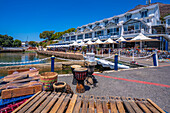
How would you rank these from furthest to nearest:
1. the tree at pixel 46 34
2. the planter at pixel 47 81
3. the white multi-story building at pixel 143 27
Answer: the tree at pixel 46 34, the white multi-story building at pixel 143 27, the planter at pixel 47 81

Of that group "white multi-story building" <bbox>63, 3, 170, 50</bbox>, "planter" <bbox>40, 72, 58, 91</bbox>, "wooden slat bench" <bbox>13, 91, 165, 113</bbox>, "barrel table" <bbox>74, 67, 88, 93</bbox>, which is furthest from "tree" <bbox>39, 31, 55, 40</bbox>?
"wooden slat bench" <bbox>13, 91, 165, 113</bbox>

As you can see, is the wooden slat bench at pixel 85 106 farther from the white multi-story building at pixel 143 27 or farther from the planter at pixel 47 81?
the white multi-story building at pixel 143 27

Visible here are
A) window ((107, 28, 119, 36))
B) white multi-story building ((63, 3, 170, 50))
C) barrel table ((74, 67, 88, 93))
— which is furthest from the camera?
window ((107, 28, 119, 36))

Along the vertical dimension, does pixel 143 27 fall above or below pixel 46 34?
below

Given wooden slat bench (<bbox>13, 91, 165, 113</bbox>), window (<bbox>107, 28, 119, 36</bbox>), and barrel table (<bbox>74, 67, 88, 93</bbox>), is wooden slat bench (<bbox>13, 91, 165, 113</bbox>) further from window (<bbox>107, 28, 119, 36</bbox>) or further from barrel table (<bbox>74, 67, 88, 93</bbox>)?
window (<bbox>107, 28, 119, 36</bbox>)

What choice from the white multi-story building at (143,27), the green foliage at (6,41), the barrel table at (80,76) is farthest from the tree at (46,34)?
the barrel table at (80,76)

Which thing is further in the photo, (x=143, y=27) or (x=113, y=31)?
(x=113, y=31)

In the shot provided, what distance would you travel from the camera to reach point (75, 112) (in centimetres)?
208

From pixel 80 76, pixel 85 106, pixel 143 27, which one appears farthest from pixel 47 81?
pixel 143 27

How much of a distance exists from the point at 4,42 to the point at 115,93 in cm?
9681

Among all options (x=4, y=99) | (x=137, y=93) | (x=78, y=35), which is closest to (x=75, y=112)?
(x=4, y=99)

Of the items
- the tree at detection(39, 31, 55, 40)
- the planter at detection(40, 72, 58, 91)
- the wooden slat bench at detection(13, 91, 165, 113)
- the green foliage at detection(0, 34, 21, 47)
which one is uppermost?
the tree at detection(39, 31, 55, 40)

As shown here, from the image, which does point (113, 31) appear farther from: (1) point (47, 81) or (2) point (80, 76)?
(1) point (47, 81)

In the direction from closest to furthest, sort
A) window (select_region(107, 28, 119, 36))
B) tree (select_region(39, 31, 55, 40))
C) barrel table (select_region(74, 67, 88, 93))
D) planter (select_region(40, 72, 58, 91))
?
1. planter (select_region(40, 72, 58, 91))
2. barrel table (select_region(74, 67, 88, 93))
3. window (select_region(107, 28, 119, 36))
4. tree (select_region(39, 31, 55, 40))
